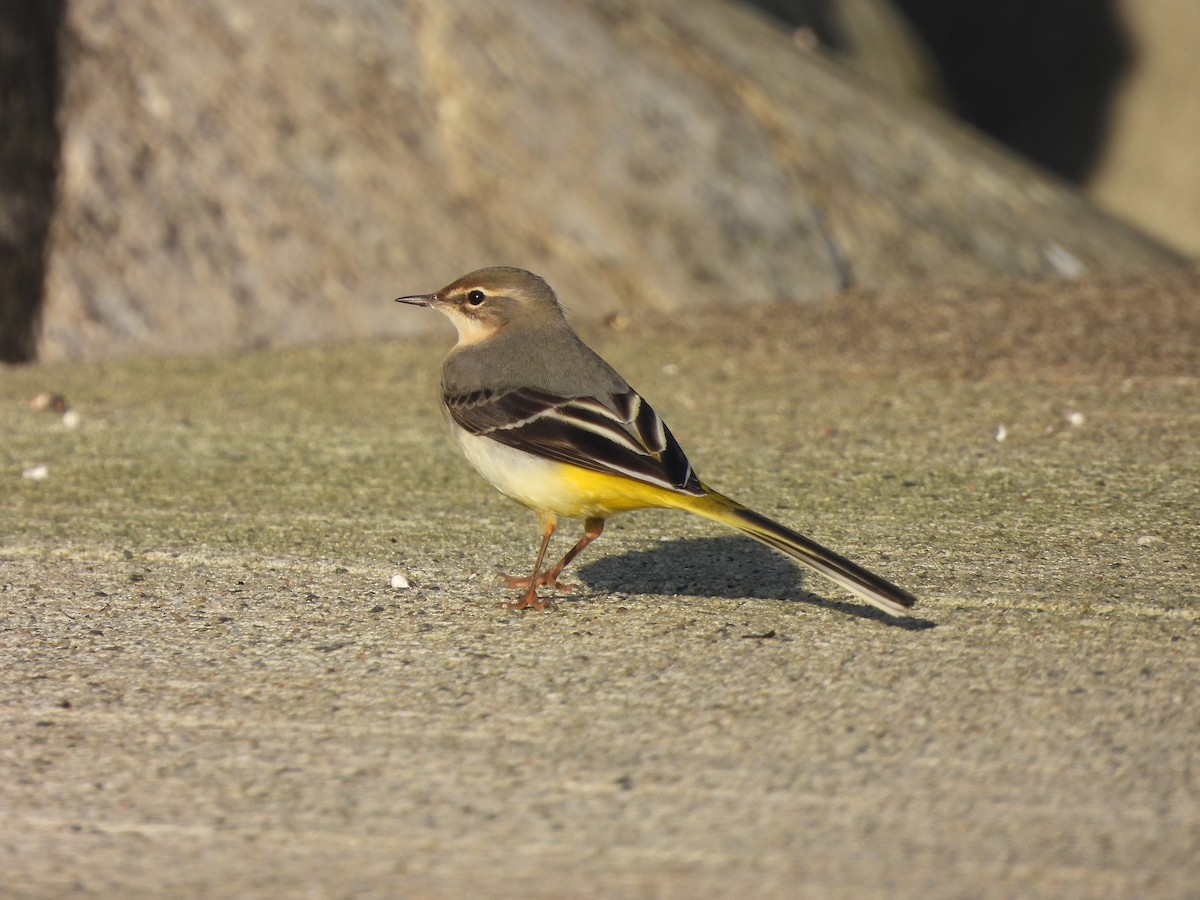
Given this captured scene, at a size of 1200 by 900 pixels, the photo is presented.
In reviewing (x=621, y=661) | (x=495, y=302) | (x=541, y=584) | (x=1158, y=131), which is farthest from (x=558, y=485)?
(x=1158, y=131)

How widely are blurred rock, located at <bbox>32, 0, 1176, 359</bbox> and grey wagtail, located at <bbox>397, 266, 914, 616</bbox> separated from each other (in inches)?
153

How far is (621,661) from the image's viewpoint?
13.1 ft

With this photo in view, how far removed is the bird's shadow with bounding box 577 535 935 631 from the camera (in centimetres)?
462

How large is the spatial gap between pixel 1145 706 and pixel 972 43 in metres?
15.6

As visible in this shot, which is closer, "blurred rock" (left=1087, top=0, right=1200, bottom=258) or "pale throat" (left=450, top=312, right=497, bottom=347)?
"pale throat" (left=450, top=312, right=497, bottom=347)

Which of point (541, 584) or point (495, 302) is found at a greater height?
point (495, 302)

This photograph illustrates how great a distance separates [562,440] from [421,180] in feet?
16.9

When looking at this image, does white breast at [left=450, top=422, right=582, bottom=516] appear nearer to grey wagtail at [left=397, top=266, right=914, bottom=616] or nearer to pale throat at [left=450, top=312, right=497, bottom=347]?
grey wagtail at [left=397, top=266, right=914, bottom=616]

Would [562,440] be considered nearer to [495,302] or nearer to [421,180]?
[495,302]

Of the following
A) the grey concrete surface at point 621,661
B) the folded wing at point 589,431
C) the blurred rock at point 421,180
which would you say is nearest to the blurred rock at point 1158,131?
the blurred rock at point 421,180

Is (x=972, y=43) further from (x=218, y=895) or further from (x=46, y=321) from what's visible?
(x=218, y=895)

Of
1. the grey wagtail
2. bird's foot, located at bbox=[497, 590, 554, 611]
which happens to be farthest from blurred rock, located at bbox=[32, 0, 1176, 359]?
bird's foot, located at bbox=[497, 590, 554, 611]

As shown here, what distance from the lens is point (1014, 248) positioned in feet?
33.1

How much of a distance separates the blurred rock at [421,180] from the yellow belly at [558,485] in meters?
4.33
